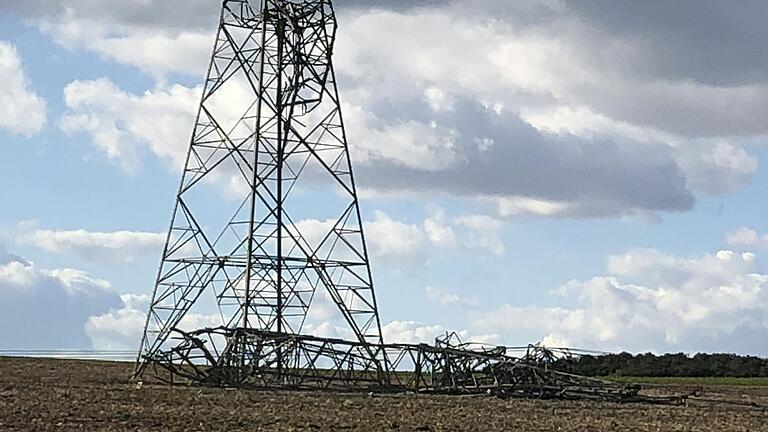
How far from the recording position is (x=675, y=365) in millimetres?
98188

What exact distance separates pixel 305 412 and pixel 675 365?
62.8 m

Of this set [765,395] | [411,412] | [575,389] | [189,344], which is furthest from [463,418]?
[765,395]

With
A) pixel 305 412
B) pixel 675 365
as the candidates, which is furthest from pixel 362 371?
pixel 675 365

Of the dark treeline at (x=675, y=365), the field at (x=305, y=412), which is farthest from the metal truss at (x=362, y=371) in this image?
the dark treeline at (x=675, y=365)

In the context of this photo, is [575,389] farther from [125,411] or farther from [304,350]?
[125,411]

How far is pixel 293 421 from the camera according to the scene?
35.7 metres

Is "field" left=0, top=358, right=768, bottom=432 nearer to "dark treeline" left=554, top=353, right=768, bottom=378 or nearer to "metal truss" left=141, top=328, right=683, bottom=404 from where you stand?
"metal truss" left=141, top=328, right=683, bottom=404

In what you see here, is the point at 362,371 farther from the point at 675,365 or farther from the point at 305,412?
the point at 675,365

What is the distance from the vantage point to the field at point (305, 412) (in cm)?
3447

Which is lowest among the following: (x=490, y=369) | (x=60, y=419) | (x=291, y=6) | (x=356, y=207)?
(x=60, y=419)

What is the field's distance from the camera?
113ft

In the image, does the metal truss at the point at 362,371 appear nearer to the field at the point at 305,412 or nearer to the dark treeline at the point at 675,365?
the field at the point at 305,412

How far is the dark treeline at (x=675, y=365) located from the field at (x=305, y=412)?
38711 mm

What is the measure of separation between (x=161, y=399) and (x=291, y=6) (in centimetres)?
2343
